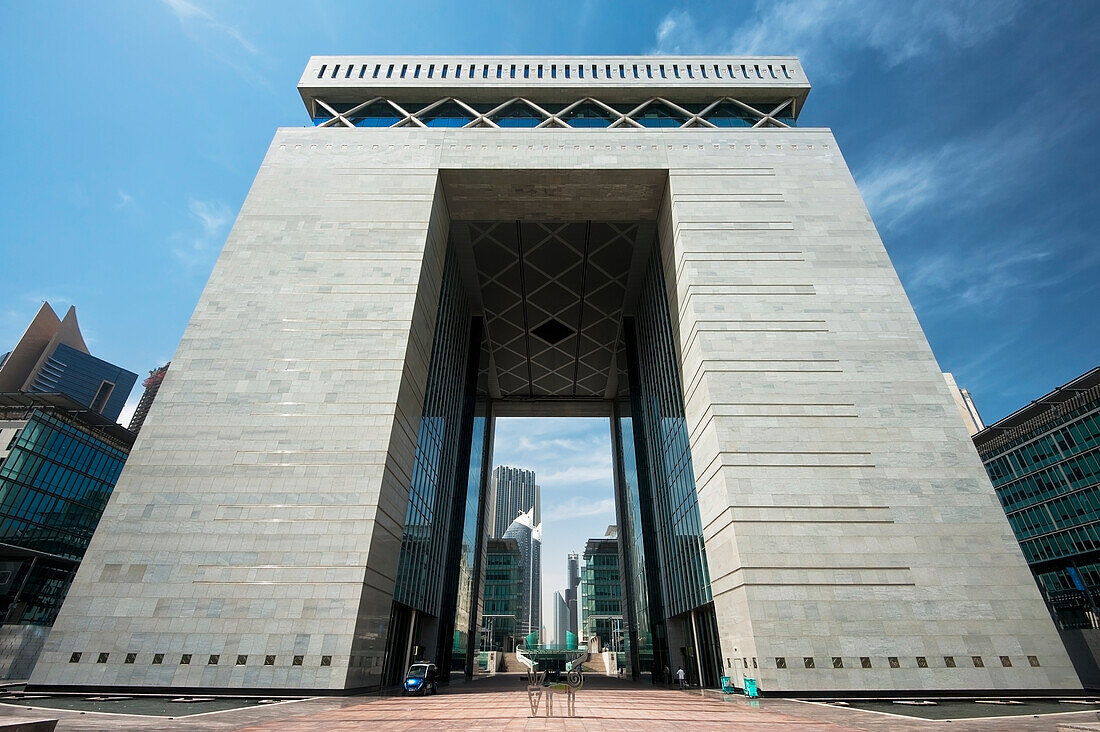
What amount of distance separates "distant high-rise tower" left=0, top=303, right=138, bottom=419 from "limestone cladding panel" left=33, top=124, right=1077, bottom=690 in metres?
73.6

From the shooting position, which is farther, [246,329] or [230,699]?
[246,329]

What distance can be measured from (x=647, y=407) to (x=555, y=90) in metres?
25.9

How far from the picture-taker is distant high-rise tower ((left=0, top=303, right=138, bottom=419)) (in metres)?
106

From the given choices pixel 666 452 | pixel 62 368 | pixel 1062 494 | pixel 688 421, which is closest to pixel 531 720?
pixel 688 421

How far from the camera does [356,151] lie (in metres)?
34.3

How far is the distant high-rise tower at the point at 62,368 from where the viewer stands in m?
106

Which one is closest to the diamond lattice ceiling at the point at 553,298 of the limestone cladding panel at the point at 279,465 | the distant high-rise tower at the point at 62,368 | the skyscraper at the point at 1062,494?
the limestone cladding panel at the point at 279,465

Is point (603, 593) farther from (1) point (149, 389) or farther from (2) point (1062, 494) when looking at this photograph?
(1) point (149, 389)

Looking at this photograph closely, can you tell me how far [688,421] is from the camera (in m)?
30.5

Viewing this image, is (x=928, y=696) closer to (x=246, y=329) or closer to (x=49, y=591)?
(x=246, y=329)

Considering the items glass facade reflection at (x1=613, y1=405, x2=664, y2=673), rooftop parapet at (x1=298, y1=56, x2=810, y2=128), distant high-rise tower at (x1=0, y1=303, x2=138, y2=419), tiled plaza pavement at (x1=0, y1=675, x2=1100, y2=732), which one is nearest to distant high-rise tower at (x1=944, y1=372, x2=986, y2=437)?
glass facade reflection at (x1=613, y1=405, x2=664, y2=673)

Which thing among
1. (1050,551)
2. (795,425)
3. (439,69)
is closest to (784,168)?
(795,425)

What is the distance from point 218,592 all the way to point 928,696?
2762 centimetres

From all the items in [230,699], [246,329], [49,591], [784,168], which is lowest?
[230,699]
